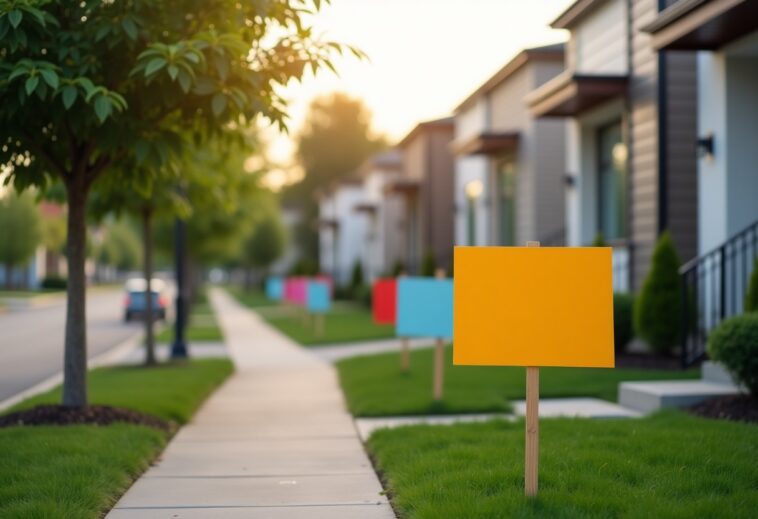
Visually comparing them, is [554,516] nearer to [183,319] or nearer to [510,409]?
[510,409]

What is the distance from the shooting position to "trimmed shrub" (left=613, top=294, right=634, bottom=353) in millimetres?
13648

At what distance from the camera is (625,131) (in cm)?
1506

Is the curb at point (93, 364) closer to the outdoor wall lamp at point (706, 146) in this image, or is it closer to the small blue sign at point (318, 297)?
the small blue sign at point (318, 297)

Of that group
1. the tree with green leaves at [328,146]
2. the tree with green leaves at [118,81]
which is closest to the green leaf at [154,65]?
the tree with green leaves at [118,81]

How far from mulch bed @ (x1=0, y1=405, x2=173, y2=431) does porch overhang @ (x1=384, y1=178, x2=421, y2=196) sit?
80.5 feet

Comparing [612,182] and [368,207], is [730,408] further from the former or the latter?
[368,207]

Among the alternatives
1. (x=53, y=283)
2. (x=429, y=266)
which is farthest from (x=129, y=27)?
(x=53, y=283)

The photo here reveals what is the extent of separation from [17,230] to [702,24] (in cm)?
5355

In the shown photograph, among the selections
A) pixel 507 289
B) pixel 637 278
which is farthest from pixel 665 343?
pixel 507 289

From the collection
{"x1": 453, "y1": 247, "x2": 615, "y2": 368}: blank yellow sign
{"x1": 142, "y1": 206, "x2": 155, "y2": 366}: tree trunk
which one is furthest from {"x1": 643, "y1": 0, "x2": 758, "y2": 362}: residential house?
{"x1": 142, "y1": 206, "x2": 155, "y2": 366}: tree trunk

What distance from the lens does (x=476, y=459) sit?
6551 millimetres

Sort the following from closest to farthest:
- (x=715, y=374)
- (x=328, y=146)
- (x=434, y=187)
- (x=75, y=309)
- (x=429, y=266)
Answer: (x=75, y=309) → (x=715, y=374) → (x=429, y=266) → (x=434, y=187) → (x=328, y=146)

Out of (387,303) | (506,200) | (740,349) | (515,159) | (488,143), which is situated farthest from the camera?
(506,200)

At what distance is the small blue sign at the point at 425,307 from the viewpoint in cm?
1034
